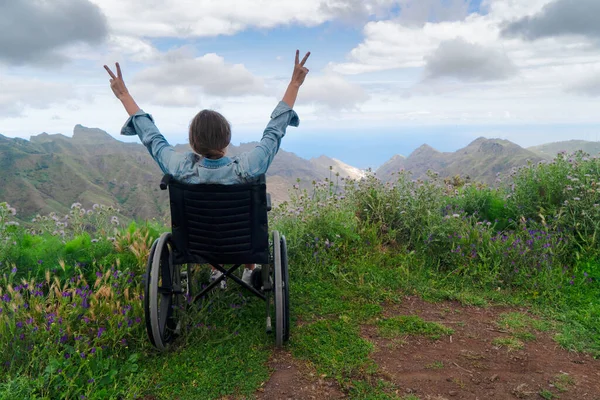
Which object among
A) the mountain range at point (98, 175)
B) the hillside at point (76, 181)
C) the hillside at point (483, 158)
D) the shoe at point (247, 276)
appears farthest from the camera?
the hillside at point (483, 158)

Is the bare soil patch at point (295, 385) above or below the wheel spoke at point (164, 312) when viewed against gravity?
below

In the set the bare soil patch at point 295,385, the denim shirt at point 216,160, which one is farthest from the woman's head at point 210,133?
the bare soil patch at point 295,385

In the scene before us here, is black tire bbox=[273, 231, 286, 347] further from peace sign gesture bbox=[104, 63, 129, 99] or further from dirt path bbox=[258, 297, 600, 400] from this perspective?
peace sign gesture bbox=[104, 63, 129, 99]

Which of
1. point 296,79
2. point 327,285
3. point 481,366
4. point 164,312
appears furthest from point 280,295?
point 296,79

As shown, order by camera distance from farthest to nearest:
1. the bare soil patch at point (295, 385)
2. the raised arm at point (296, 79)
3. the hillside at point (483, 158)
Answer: the hillside at point (483, 158) → the raised arm at point (296, 79) → the bare soil patch at point (295, 385)

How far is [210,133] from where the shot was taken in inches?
121

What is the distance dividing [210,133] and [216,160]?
20 cm

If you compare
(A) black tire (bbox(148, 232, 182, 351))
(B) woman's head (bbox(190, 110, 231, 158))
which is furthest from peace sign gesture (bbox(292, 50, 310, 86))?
(A) black tire (bbox(148, 232, 182, 351))

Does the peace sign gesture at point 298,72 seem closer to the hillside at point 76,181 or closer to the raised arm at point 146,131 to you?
the raised arm at point 146,131

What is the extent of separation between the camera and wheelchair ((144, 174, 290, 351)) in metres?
3.03

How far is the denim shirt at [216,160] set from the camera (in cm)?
306

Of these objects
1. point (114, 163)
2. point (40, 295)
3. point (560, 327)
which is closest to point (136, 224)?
point (40, 295)

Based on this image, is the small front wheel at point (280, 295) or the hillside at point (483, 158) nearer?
the small front wheel at point (280, 295)

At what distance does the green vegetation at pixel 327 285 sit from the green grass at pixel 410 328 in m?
0.02
